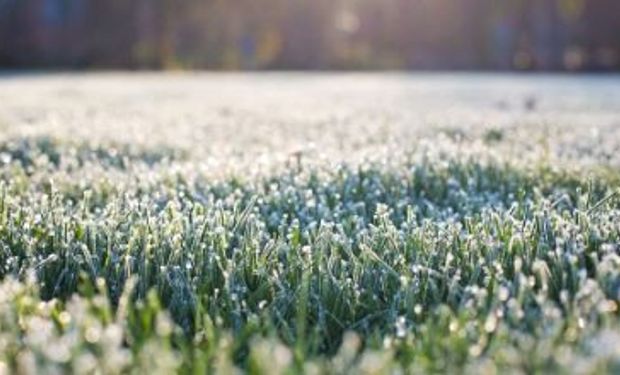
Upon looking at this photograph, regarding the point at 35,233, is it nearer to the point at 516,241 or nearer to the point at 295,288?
the point at 295,288

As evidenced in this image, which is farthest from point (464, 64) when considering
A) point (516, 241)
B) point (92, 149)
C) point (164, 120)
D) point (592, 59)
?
point (516, 241)

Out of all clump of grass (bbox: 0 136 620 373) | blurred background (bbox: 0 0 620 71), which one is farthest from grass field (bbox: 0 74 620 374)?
blurred background (bbox: 0 0 620 71)

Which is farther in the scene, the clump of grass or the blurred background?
the blurred background

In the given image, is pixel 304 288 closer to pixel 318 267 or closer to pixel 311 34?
pixel 318 267

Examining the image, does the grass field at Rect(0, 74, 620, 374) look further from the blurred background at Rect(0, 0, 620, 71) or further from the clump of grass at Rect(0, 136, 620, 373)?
the blurred background at Rect(0, 0, 620, 71)

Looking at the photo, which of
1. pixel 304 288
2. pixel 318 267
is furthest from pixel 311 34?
pixel 304 288
